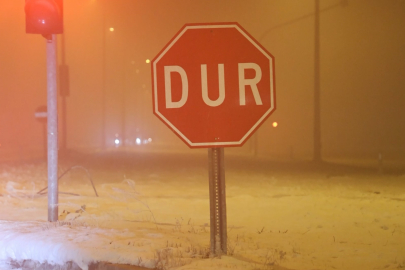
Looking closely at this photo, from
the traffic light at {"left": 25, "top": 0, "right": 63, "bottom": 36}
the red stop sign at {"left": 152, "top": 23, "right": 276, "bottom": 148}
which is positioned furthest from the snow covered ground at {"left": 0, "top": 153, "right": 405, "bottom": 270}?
the traffic light at {"left": 25, "top": 0, "right": 63, "bottom": 36}

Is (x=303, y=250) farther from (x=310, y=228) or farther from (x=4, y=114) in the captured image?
(x=4, y=114)

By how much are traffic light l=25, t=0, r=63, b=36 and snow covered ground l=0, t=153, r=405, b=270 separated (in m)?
2.61

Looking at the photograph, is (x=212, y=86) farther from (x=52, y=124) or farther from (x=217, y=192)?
(x=52, y=124)

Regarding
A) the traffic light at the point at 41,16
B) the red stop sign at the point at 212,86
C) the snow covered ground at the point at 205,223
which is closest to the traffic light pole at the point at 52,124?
the traffic light at the point at 41,16

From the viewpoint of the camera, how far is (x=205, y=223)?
8.59 m

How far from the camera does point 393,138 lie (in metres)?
51.4

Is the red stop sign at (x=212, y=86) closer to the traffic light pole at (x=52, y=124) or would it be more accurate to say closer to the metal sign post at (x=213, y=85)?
the metal sign post at (x=213, y=85)

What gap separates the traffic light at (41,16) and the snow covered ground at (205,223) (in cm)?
261

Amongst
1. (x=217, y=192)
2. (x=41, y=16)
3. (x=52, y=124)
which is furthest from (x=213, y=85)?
(x=41, y=16)

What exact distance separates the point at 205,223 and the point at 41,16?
4.00 meters

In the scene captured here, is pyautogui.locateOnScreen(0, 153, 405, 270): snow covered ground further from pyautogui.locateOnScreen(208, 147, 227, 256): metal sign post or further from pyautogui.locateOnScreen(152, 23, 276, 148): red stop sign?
pyautogui.locateOnScreen(152, 23, 276, 148): red stop sign

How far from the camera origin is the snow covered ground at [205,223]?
18.3 ft

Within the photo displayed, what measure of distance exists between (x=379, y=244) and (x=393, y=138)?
4745 centimetres

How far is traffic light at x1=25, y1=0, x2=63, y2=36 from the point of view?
23.3ft
